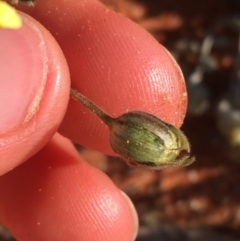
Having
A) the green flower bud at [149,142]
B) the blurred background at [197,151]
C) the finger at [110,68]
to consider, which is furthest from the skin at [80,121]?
the blurred background at [197,151]

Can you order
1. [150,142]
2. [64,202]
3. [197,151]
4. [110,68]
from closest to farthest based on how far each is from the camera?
[150,142] < [110,68] < [64,202] < [197,151]

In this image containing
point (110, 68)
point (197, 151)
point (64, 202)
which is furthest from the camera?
point (197, 151)

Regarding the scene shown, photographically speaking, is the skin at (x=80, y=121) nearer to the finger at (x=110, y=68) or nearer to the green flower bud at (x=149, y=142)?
the finger at (x=110, y=68)

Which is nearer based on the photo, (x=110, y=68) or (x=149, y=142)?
(x=149, y=142)

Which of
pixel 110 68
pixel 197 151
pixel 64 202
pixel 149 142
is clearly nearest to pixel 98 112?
pixel 149 142

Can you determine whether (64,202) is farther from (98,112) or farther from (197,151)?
(197,151)

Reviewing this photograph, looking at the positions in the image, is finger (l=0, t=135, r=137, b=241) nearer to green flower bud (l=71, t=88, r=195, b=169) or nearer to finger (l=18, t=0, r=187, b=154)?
finger (l=18, t=0, r=187, b=154)

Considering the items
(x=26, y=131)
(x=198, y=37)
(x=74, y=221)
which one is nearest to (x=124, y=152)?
(x=26, y=131)
